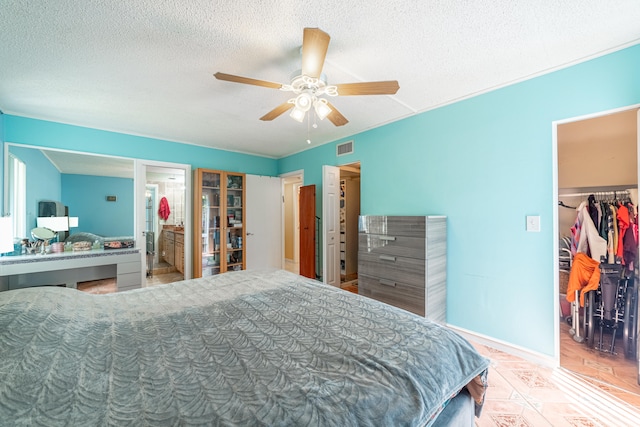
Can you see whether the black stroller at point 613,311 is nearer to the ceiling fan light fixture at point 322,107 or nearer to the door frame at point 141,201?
the ceiling fan light fixture at point 322,107

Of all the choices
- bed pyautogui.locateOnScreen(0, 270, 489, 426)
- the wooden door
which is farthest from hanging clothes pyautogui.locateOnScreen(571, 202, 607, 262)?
the wooden door

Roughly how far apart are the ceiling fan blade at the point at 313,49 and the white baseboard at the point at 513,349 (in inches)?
108

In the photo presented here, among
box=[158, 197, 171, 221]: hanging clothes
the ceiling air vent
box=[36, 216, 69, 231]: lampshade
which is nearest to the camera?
box=[36, 216, 69, 231]: lampshade

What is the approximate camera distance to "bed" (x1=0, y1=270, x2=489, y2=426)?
659 millimetres

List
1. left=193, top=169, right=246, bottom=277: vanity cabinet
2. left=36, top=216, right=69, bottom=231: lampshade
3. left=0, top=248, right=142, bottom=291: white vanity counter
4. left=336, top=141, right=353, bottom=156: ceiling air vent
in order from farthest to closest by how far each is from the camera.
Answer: left=193, top=169, right=246, bottom=277: vanity cabinet, left=336, top=141, right=353, bottom=156: ceiling air vent, left=36, top=216, right=69, bottom=231: lampshade, left=0, top=248, right=142, bottom=291: white vanity counter

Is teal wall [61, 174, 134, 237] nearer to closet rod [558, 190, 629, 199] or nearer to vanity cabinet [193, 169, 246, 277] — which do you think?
vanity cabinet [193, 169, 246, 277]

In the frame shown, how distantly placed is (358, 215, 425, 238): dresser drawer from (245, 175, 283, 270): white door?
7.73ft

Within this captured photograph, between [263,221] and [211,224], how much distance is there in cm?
92

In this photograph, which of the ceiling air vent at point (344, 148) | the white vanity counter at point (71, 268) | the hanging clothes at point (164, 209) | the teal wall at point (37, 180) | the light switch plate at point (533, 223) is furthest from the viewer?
the hanging clothes at point (164, 209)

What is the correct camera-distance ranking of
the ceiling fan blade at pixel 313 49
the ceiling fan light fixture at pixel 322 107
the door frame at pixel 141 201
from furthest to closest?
the door frame at pixel 141 201, the ceiling fan light fixture at pixel 322 107, the ceiling fan blade at pixel 313 49

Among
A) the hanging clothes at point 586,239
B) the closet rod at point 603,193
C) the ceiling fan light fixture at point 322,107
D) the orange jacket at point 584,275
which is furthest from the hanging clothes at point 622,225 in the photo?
the ceiling fan light fixture at point 322,107

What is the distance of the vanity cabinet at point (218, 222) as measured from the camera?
394cm

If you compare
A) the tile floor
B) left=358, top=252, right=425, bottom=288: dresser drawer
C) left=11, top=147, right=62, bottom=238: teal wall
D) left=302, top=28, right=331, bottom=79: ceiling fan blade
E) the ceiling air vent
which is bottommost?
the tile floor

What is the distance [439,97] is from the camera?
2502 mm
